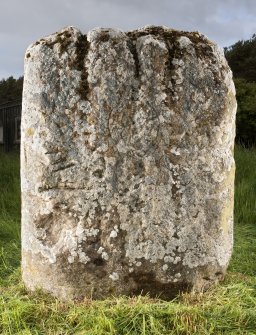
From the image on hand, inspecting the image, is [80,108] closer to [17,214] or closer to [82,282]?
[82,282]

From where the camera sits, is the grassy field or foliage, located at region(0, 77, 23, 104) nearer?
the grassy field

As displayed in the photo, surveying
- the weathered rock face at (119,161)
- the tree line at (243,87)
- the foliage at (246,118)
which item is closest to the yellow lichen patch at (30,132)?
the weathered rock face at (119,161)

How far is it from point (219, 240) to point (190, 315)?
702mm

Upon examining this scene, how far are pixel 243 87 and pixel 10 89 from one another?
11.6 metres

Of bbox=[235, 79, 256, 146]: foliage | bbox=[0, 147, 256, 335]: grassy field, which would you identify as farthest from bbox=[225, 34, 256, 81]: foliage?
bbox=[0, 147, 256, 335]: grassy field

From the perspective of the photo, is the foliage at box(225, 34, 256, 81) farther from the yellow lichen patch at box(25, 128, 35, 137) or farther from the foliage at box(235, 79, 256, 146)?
the yellow lichen patch at box(25, 128, 35, 137)

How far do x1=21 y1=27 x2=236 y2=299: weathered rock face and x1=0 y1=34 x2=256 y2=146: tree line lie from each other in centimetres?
754

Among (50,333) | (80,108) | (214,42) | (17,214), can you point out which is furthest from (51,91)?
(17,214)

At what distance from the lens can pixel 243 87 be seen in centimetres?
1474

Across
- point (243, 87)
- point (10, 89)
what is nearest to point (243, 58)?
point (243, 87)

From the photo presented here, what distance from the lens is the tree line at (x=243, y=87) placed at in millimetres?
14102

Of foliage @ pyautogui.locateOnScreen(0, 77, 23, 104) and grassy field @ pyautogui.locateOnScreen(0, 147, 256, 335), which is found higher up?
foliage @ pyautogui.locateOnScreen(0, 77, 23, 104)

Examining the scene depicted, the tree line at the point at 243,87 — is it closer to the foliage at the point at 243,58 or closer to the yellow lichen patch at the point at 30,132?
the foliage at the point at 243,58

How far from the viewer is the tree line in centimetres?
1410
